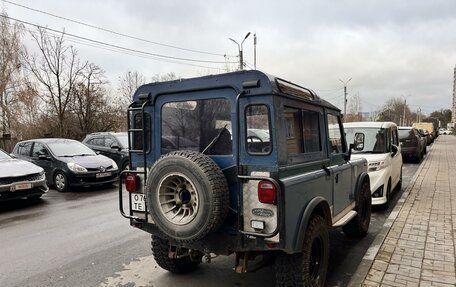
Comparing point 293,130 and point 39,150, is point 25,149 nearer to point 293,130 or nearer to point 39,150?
point 39,150

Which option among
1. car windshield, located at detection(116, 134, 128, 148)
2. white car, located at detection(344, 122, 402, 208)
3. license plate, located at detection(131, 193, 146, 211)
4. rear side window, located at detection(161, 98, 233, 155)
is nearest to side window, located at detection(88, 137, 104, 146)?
car windshield, located at detection(116, 134, 128, 148)

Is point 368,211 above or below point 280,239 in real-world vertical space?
below

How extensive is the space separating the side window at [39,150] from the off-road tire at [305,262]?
976 centimetres

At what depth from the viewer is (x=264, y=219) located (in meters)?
3.09

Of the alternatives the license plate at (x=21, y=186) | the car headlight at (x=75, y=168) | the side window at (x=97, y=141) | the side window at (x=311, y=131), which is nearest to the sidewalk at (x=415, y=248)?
the side window at (x=311, y=131)

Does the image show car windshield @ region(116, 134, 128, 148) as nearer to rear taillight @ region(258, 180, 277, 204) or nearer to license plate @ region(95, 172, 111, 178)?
license plate @ region(95, 172, 111, 178)

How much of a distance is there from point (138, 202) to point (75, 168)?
7.33 metres

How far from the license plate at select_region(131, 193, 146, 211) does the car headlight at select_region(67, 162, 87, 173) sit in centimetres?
718

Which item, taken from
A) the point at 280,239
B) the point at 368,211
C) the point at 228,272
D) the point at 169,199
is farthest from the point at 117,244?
the point at 368,211

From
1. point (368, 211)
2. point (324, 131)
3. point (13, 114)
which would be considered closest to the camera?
point (324, 131)

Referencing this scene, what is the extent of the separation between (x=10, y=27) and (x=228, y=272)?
2755cm

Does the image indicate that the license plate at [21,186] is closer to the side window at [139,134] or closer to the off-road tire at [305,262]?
the side window at [139,134]

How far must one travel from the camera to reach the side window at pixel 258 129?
3.20 metres

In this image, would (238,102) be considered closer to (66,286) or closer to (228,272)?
(228,272)
